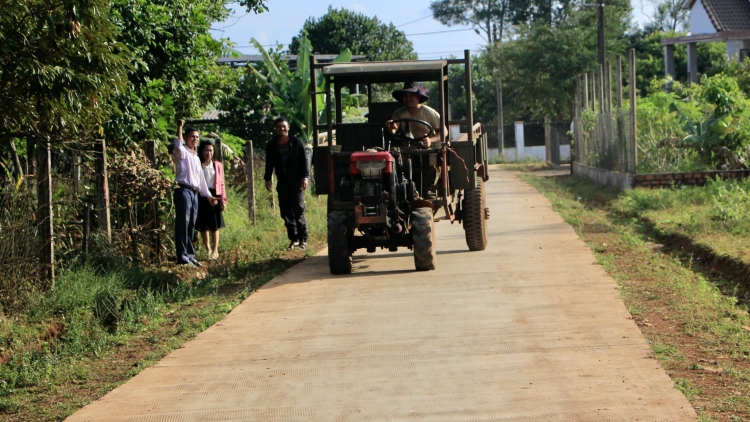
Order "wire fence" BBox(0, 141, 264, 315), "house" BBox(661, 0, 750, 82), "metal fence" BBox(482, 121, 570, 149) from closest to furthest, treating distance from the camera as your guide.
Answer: "wire fence" BBox(0, 141, 264, 315), "house" BBox(661, 0, 750, 82), "metal fence" BBox(482, 121, 570, 149)

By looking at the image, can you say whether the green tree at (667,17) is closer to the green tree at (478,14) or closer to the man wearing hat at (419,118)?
the green tree at (478,14)

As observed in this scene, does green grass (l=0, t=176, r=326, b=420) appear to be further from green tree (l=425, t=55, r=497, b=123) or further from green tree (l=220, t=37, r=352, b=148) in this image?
green tree (l=425, t=55, r=497, b=123)

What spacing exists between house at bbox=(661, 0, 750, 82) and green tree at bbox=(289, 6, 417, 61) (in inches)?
482

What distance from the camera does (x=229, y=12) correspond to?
15.2 meters

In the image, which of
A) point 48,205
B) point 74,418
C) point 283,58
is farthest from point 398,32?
point 74,418

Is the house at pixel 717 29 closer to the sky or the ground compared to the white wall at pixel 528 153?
closer to the sky

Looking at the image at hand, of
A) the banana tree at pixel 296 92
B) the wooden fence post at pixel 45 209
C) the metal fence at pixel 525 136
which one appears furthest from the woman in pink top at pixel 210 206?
the metal fence at pixel 525 136

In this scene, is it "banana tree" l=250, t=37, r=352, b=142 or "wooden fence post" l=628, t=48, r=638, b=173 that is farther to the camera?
"banana tree" l=250, t=37, r=352, b=142

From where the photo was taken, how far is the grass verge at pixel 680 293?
5922mm

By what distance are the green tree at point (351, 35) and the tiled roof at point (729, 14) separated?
1289 centimetres

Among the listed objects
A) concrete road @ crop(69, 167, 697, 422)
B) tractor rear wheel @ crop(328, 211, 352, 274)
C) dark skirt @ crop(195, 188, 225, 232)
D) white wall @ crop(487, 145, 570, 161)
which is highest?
white wall @ crop(487, 145, 570, 161)

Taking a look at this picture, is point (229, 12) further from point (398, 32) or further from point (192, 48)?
point (398, 32)

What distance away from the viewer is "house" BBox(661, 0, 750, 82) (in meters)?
33.7

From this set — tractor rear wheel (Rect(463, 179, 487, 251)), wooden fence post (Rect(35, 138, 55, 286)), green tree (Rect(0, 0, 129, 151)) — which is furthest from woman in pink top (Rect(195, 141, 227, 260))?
green tree (Rect(0, 0, 129, 151))
